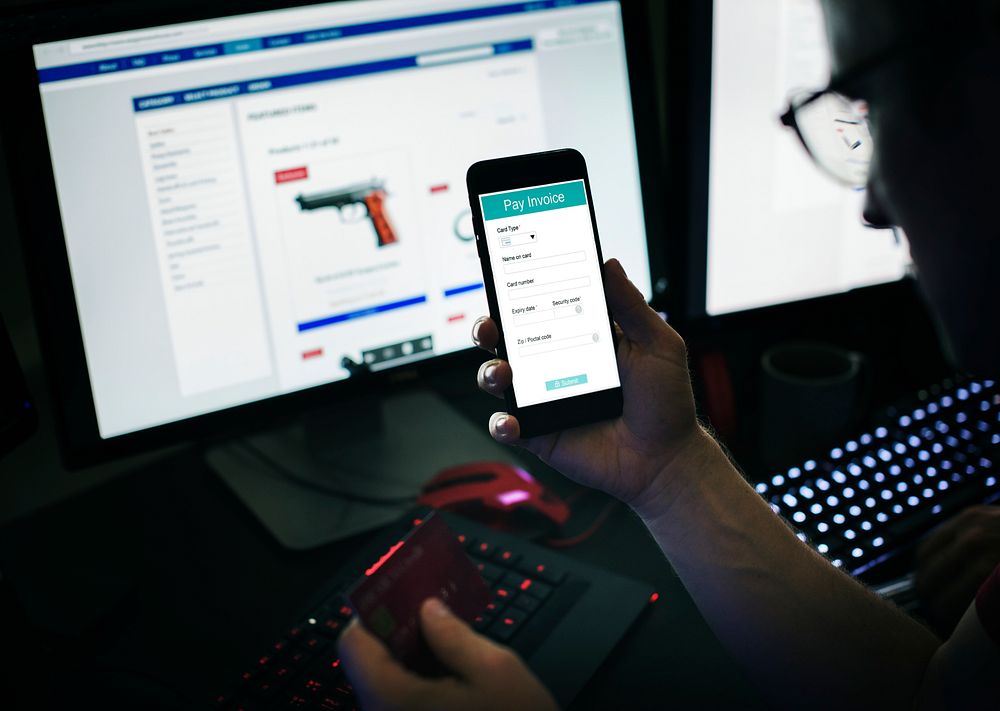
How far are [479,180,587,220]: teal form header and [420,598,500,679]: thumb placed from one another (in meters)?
0.30

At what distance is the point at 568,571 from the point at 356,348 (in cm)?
30

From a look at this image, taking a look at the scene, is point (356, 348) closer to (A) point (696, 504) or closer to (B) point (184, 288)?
(B) point (184, 288)

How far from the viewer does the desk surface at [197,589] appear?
0.61m

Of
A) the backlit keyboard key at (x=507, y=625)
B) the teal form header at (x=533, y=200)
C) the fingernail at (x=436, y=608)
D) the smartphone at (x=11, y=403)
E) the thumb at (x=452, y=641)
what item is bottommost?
the backlit keyboard key at (x=507, y=625)

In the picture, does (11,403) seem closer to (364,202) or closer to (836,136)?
(364,202)

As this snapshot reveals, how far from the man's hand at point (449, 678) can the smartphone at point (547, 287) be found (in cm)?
22

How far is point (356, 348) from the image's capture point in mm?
794

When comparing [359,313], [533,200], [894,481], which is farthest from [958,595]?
[359,313]

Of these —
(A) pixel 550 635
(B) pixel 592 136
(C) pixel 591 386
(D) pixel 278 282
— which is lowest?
(A) pixel 550 635

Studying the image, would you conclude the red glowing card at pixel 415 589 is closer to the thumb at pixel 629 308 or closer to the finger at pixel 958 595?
the thumb at pixel 629 308

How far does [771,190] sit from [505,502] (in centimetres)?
A: 45

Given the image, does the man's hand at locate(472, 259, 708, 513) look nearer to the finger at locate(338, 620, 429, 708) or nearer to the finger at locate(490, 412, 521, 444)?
the finger at locate(490, 412, 521, 444)

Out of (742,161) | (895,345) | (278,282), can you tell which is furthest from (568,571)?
(895,345)

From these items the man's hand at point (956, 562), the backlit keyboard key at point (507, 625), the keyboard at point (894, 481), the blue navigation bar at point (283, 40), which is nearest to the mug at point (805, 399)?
the keyboard at point (894, 481)
